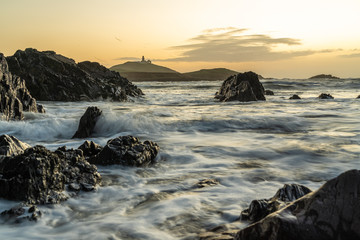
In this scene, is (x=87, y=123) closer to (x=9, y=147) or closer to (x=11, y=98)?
(x=11, y=98)

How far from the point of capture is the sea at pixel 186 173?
3.24 m

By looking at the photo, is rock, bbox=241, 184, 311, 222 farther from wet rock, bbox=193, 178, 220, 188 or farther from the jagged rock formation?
the jagged rock formation

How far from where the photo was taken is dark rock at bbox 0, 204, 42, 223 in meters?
3.29

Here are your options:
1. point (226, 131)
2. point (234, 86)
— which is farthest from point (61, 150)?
point (234, 86)

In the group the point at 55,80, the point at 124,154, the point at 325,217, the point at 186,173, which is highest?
the point at 55,80

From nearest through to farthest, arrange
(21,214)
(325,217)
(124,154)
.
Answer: (325,217), (21,214), (124,154)

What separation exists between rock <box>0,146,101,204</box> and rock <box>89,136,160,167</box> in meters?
1.01

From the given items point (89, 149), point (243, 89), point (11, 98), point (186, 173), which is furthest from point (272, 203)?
point (243, 89)

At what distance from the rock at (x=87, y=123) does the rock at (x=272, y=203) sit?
617 centimetres

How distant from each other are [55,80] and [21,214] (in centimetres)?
1747

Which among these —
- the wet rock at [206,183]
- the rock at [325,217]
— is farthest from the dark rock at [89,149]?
the rock at [325,217]

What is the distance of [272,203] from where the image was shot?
3.00 m

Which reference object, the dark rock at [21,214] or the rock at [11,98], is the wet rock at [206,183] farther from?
the rock at [11,98]

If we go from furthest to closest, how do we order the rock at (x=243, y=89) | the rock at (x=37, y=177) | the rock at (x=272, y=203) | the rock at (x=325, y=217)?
the rock at (x=243, y=89) → the rock at (x=37, y=177) → the rock at (x=272, y=203) → the rock at (x=325, y=217)
